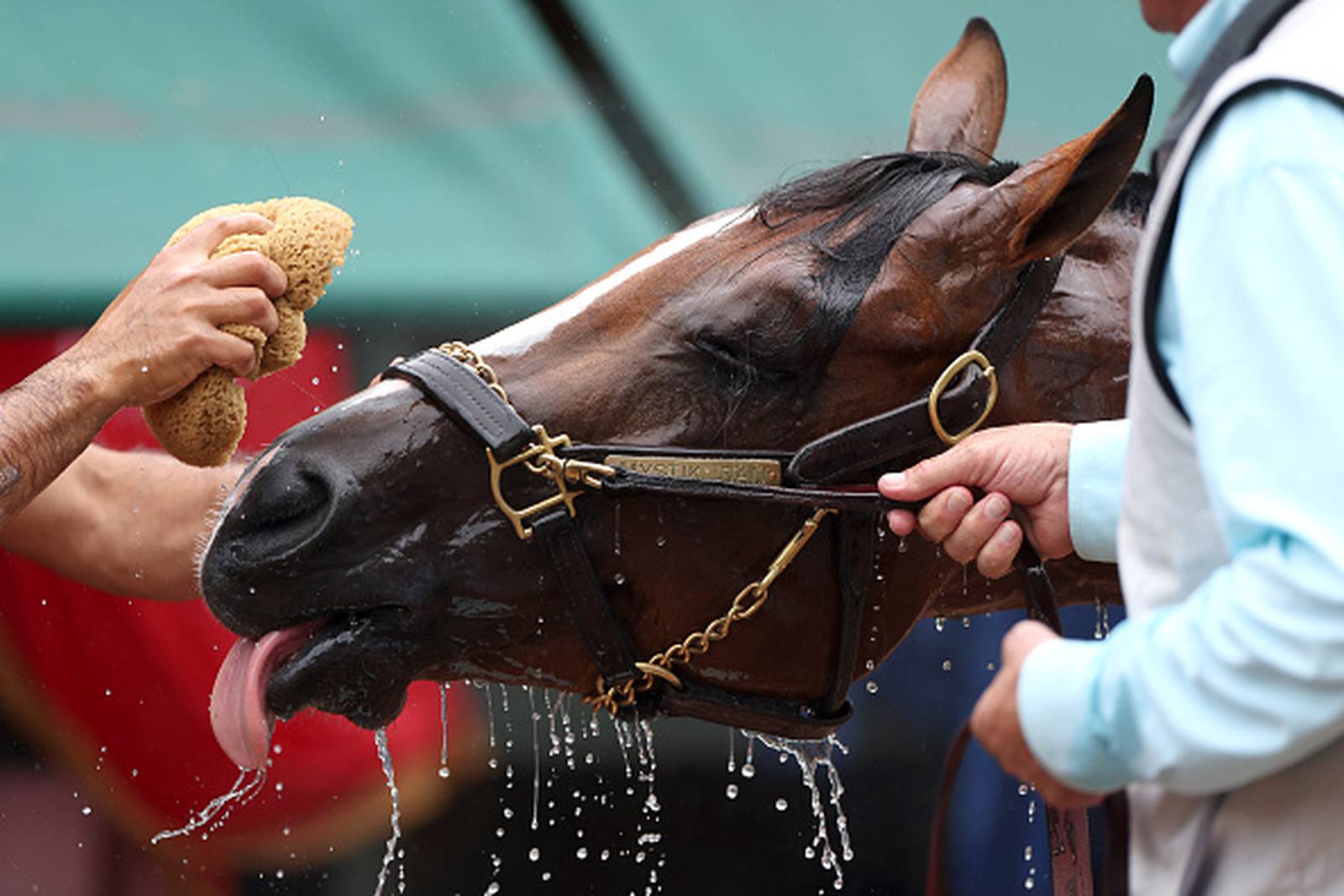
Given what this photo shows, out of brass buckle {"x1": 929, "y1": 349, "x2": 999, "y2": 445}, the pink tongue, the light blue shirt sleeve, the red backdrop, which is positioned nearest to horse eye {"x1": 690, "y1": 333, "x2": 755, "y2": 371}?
brass buckle {"x1": 929, "y1": 349, "x2": 999, "y2": 445}

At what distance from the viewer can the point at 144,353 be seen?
7.24 ft

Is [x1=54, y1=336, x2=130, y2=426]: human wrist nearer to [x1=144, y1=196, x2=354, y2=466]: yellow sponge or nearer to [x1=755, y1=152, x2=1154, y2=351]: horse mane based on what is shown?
[x1=144, y1=196, x2=354, y2=466]: yellow sponge

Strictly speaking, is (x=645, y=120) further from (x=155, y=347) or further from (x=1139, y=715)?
(x=1139, y=715)

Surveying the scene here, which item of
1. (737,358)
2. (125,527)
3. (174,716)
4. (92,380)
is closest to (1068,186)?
(737,358)

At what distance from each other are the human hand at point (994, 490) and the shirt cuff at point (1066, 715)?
638mm

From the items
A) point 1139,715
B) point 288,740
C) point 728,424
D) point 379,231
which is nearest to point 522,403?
point 728,424

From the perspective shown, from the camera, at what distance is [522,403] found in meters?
1.90

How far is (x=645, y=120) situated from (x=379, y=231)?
0.61 m

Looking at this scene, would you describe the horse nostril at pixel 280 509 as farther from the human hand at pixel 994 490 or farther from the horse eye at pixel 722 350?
the human hand at pixel 994 490

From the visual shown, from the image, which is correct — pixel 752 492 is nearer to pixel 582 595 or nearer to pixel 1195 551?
pixel 582 595

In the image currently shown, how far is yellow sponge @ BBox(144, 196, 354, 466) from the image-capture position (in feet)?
7.09

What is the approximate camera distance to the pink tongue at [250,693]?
1.89 meters

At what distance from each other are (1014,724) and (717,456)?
753 millimetres

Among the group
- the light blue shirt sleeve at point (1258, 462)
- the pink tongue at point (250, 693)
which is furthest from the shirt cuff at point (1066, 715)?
the pink tongue at point (250, 693)
